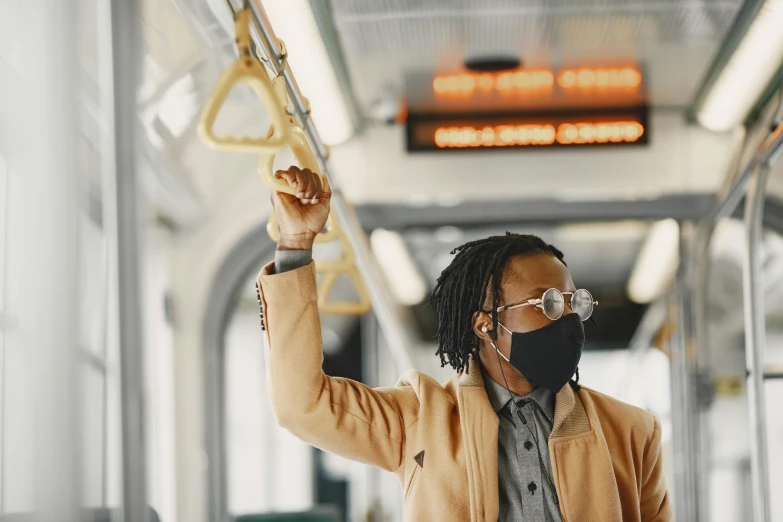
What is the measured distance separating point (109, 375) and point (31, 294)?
0.32 metres

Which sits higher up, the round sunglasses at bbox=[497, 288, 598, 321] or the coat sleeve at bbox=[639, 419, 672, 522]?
the round sunglasses at bbox=[497, 288, 598, 321]

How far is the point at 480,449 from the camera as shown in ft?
7.04

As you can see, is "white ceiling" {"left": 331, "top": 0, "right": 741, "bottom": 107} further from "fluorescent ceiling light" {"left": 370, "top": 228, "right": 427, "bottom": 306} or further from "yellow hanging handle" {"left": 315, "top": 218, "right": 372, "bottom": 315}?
"fluorescent ceiling light" {"left": 370, "top": 228, "right": 427, "bottom": 306}

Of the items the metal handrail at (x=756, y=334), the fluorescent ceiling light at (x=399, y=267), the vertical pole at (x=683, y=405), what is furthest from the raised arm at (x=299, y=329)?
the fluorescent ceiling light at (x=399, y=267)

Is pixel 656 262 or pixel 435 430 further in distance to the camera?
pixel 656 262

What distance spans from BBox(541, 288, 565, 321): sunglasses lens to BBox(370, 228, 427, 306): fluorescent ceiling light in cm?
382

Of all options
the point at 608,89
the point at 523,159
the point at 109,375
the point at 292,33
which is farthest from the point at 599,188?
the point at 109,375

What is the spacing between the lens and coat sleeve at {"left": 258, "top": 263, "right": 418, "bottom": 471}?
203 cm

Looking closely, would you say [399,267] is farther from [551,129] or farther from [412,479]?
[412,479]

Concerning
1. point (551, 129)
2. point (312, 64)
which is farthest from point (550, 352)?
point (551, 129)

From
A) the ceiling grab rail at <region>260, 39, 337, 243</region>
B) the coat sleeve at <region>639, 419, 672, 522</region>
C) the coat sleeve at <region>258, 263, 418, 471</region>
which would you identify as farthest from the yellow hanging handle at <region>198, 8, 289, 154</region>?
the coat sleeve at <region>639, 419, 672, 522</region>

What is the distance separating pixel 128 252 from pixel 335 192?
1.15 m

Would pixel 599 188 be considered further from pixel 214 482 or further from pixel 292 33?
pixel 214 482

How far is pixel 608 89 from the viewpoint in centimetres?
466
